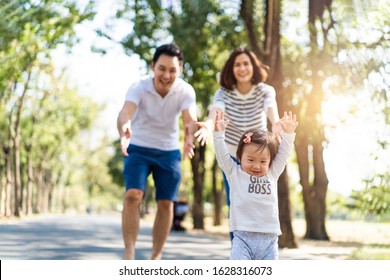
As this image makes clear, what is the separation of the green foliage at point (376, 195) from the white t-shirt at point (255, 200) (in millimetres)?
3629

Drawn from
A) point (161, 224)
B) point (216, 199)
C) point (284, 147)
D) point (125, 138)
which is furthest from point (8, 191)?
point (284, 147)

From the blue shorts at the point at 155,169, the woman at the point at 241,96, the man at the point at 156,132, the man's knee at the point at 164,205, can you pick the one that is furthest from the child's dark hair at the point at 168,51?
the man's knee at the point at 164,205

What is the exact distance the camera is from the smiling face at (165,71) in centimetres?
479

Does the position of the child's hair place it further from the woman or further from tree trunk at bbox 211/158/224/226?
tree trunk at bbox 211/158/224/226

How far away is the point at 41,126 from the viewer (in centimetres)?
2797

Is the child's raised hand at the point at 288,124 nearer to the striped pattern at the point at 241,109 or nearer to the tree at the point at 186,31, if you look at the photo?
the striped pattern at the point at 241,109

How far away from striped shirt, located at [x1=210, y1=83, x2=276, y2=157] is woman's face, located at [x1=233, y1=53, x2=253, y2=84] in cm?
12

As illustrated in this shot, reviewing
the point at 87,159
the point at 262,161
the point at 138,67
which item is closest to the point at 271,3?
the point at 138,67

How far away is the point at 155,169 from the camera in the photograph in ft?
16.9

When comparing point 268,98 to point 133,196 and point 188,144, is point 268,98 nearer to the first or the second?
point 188,144

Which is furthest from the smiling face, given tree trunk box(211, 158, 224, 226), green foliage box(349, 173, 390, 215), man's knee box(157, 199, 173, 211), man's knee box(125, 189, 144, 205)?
tree trunk box(211, 158, 224, 226)

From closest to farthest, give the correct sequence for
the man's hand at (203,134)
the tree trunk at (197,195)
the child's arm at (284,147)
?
1. the child's arm at (284,147)
2. the man's hand at (203,134)
3. the tree trunk at (197,195)
